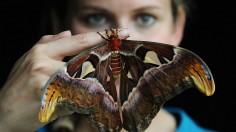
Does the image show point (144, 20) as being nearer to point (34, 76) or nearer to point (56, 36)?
point (56, 36)

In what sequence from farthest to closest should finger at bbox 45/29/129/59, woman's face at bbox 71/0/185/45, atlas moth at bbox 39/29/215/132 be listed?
woman's face at bbox 71/0/185/45 < finger at bbox 45/29/129/59 < atlas moth at bbox 39/29/215/132

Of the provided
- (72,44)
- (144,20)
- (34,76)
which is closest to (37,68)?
(34,76)

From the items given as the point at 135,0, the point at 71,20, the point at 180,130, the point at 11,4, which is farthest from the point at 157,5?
the point at 11,4

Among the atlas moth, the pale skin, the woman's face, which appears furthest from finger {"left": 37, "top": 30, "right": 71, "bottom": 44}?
the woman's face

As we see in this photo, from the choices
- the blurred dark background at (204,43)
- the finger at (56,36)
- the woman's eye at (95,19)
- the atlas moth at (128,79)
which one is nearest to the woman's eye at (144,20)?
the woman's eye at (95,19)

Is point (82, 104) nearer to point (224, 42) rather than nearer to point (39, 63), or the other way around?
point (39, 63)

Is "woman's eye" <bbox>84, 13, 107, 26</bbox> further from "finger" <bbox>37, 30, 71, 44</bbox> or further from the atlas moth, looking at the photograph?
the atlas moth

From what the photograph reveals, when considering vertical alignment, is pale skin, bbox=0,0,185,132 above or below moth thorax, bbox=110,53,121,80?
below

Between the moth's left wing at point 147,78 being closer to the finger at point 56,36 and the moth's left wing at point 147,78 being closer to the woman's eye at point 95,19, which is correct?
the finger at point 56,36
